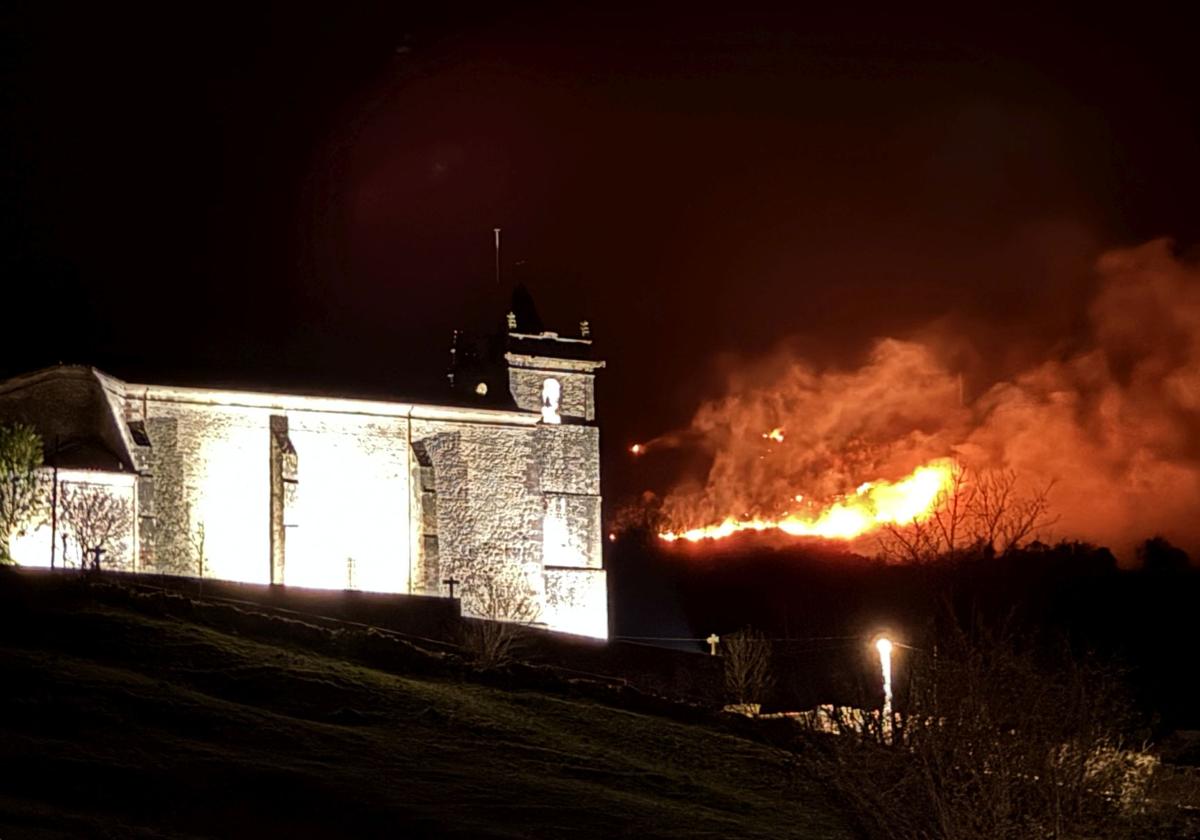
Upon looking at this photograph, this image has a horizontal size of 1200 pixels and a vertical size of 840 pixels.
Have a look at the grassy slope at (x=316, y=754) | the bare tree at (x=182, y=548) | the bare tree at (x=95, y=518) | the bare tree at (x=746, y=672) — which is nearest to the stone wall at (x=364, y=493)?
the bare tree at (x=182, y=548)

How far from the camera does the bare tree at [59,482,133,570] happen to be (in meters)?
52.8

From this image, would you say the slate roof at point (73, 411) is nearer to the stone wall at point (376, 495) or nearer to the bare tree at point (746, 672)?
the stone wall at point (376, 495)

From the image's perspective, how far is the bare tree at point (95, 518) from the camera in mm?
52781

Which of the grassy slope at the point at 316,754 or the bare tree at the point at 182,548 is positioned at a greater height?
the bare tree at the point at 182,548

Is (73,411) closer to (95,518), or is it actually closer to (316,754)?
Answer: (95,518)

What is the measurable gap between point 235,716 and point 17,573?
460 inches

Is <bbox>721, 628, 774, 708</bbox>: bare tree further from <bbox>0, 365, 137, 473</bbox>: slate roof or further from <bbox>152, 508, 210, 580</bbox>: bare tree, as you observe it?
<bbox>0, 365, 137, 473</bbox>: slate roof

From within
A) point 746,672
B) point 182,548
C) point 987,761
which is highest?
point 182,548

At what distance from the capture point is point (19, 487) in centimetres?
Answer: 5156

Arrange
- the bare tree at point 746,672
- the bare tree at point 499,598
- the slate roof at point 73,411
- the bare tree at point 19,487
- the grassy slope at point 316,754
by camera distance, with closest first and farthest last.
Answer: the grassy slope at point 316,754
the bare tree at point 19,487
the bare tree at point 746,672
the slate roof at point 73,411
the bare tree at point 499,598

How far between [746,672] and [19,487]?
23301 millimetres

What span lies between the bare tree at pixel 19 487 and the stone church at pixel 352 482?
1.37ft

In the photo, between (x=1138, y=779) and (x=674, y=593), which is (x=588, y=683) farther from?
(x=674, y=593)

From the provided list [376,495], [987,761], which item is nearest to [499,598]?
[376,495]
